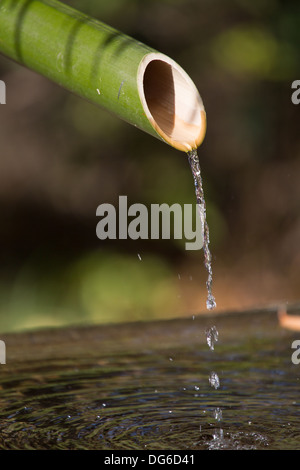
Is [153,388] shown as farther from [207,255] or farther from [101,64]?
[101,64]

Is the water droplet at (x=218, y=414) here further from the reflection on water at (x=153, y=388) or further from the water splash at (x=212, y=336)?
the water splash at (x=212, y=336)

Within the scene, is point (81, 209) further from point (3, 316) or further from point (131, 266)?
point (3, 316)

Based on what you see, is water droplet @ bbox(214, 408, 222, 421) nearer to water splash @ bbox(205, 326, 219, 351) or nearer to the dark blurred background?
water splash @ bbox(205, 326, 219, 351)

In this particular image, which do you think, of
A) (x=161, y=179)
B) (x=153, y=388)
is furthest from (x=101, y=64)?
(x=161, y=179)

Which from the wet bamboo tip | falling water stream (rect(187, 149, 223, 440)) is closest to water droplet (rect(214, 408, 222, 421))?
falling water stream (rect(187, 149, 223, 440))

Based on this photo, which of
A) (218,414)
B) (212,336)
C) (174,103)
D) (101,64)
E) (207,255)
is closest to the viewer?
(101,64)

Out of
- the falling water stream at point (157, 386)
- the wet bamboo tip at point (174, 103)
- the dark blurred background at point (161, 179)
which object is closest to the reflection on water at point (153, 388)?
the falling water stream at point (157, 386)
